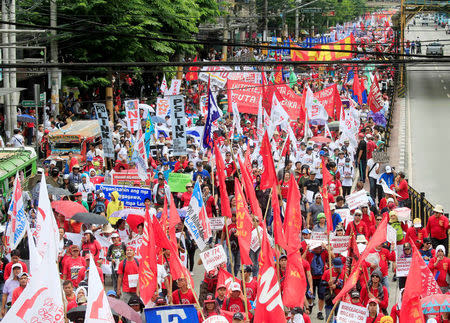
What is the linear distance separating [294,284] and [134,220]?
15.8ft

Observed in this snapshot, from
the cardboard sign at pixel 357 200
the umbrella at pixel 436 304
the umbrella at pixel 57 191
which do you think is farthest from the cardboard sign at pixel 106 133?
the umbrella at pixel 436 304

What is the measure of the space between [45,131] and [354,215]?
14.0 metres

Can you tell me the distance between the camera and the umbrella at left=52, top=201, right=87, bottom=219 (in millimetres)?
15750

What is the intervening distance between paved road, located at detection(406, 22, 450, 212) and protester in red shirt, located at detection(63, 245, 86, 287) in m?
6.39

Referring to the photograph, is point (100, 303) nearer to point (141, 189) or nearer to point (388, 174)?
point (141, 189)

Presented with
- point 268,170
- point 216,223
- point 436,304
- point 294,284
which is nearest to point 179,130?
point 216,223

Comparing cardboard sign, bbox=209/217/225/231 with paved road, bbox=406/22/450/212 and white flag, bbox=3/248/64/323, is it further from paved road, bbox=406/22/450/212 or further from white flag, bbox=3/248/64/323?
white flag, bbox=3/248/64/323

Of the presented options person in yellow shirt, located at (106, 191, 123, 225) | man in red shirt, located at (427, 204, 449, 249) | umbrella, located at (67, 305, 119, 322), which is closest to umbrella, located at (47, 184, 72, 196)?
person in yellow shirt, located at (106, 191, 123, 225)

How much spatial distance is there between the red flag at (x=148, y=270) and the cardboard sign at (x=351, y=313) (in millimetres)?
2402

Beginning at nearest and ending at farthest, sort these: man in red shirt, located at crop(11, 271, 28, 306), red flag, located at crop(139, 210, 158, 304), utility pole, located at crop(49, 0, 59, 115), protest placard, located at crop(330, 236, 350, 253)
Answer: red flag, located at crop(139, 210, 158, 304)
man in red shirt, located at crop(11, 271, 28, 306)
protest placard, located at crop(330, 236, 350, 253)
utility pole, located at crop(49, 0, 59, 115)

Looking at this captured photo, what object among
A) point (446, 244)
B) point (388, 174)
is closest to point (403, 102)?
point (388, 174)

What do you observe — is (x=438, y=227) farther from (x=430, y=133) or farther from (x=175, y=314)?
(x=430, y=133)

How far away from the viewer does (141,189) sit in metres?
16.9

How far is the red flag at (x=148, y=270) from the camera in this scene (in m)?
11.6
